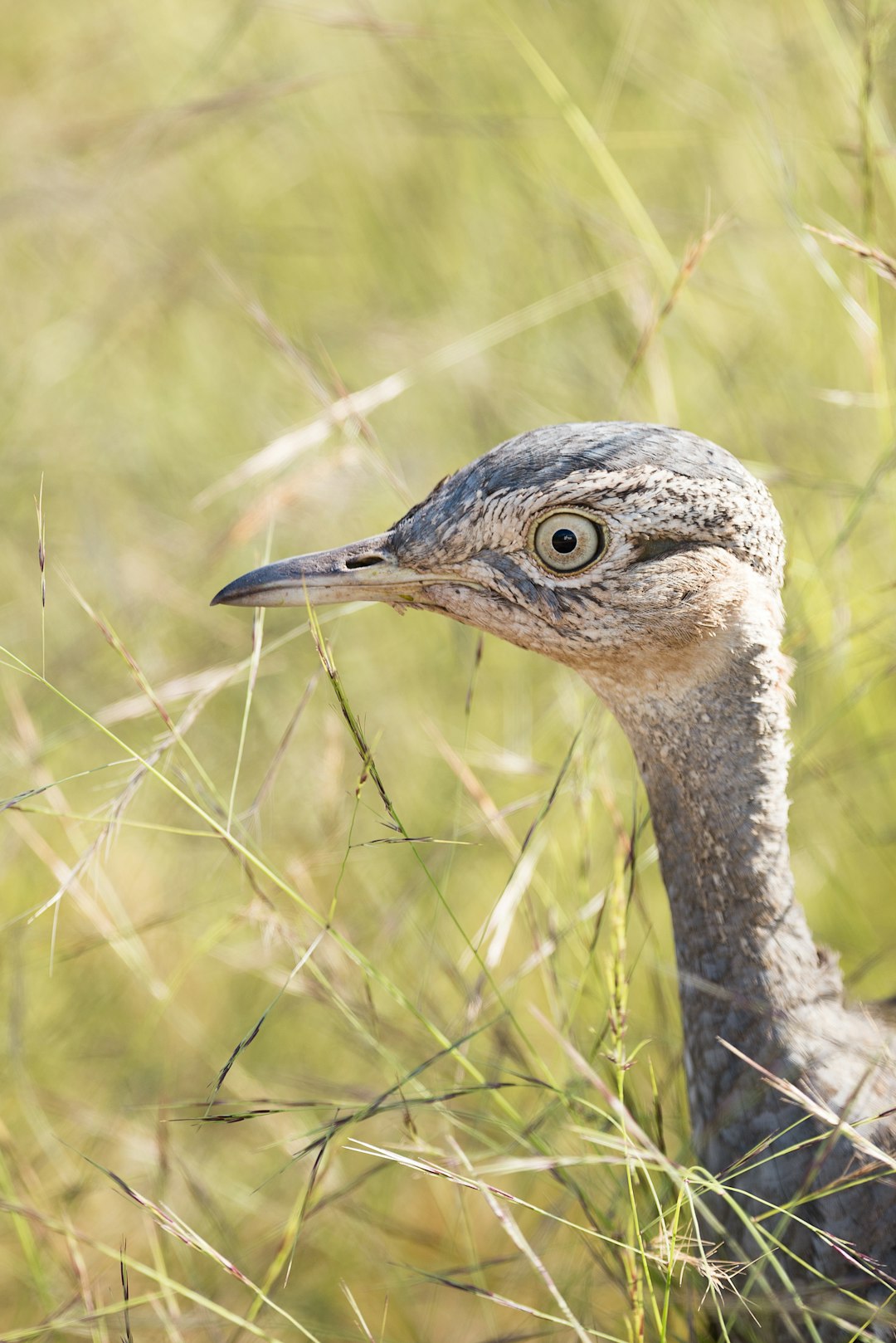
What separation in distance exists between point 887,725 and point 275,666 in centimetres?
159

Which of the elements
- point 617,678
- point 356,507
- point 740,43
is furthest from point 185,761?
point 740,43

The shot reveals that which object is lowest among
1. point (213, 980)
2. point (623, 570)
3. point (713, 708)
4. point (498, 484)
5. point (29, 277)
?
point (213, 980)

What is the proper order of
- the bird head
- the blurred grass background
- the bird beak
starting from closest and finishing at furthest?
the bird head
the bird beak
the blurred grass background

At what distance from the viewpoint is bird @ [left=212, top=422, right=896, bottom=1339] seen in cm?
188

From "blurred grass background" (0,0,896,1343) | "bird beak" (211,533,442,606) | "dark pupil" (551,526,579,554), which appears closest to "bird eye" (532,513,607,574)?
"dark pupil" (551,526,579,554)

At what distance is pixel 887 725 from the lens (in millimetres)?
3037

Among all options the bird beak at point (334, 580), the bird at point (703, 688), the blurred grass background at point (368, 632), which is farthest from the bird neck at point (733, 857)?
the bird beak at point (334, 580)

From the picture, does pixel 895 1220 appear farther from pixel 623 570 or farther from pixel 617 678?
pixel 623 570

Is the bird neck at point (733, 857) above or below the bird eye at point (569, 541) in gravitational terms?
below

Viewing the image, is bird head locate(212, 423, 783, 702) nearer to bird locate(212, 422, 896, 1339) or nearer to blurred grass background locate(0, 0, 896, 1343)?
bird locate(212, 422, 896, 1339)

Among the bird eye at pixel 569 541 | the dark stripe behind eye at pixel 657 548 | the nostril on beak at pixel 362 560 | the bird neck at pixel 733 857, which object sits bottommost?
the bird neck at pixel 733 857

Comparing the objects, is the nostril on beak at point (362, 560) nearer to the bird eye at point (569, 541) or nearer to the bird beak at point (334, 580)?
the bird beak at point (334, 580)

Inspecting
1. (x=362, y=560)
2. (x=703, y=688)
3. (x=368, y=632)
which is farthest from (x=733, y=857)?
(x=368, y=632)

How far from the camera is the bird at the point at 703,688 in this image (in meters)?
1.88
